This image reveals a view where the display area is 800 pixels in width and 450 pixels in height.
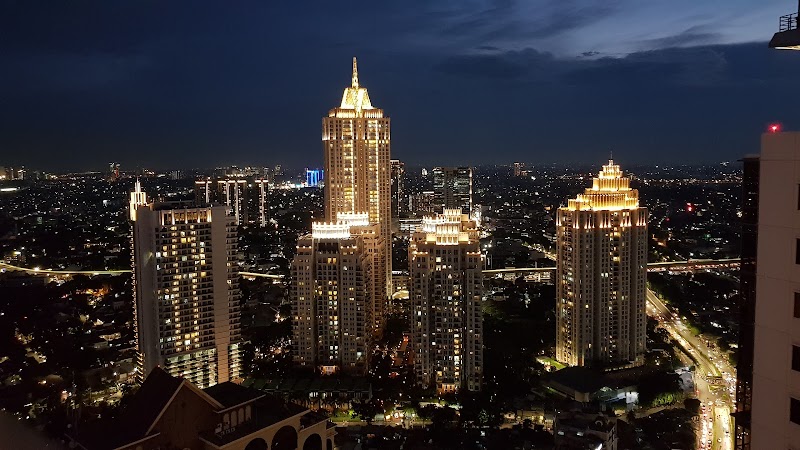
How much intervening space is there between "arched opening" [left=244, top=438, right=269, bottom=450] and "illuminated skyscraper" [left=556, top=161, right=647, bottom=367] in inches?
384

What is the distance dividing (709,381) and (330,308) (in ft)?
27.0

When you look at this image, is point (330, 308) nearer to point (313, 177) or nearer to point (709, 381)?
point (709, 381)

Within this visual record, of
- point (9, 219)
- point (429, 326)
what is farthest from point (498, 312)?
point (9, 219)

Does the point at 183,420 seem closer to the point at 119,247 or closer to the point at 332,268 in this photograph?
the point at 332,268

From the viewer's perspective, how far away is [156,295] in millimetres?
12164

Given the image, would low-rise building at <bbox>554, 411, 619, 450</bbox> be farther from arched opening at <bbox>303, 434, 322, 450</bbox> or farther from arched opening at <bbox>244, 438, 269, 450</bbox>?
arched opening at <bbox>244, 438, 269, 450</bbox>

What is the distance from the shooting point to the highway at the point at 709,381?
10.7 meters

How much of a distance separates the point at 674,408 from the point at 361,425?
5.88 meters

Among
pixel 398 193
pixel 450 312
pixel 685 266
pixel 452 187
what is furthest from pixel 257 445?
Result: pixel 398 193

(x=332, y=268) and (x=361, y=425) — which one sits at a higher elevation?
(x=332, y=268)

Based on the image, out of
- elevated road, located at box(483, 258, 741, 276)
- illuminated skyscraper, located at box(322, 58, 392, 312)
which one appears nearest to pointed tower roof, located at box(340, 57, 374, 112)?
illuminated skyscraper, located at box(322, 58, 392, 312)

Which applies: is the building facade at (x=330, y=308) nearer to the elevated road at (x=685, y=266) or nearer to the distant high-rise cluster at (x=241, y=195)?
the elevated road at (x=685, y=266)

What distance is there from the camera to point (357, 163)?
19.4 meters

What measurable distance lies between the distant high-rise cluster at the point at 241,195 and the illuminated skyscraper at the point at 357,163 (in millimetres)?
13682
